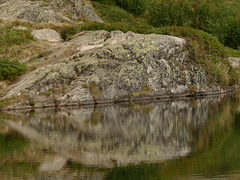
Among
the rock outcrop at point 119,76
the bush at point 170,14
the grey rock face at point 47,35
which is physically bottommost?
the rock outcrop at point 119,76

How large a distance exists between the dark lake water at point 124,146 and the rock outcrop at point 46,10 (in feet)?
141

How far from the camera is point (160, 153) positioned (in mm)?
15742

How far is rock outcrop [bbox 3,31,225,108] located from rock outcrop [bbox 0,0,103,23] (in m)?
24.9

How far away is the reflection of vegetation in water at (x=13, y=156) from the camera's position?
14.0 metres

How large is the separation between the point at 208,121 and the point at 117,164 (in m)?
11.1

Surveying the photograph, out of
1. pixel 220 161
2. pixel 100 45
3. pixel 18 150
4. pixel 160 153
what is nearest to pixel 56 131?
pixel 18 150

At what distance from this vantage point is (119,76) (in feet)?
133

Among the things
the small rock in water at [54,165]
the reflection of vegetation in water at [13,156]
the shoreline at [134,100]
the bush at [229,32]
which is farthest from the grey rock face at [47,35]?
the small rock in water at [54,165]

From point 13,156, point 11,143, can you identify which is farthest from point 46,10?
point 13,156

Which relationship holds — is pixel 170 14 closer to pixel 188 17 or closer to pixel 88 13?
pixel 188 17

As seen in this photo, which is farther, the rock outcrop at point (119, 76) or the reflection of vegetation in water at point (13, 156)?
the rock outcrop at point (119, 76)

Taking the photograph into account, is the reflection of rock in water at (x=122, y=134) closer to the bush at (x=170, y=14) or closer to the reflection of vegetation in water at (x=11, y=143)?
the reflection of vegetation in water at (x=11, y=143)

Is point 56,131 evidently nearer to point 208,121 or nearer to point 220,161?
point 208,121

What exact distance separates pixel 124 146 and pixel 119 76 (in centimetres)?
2358
